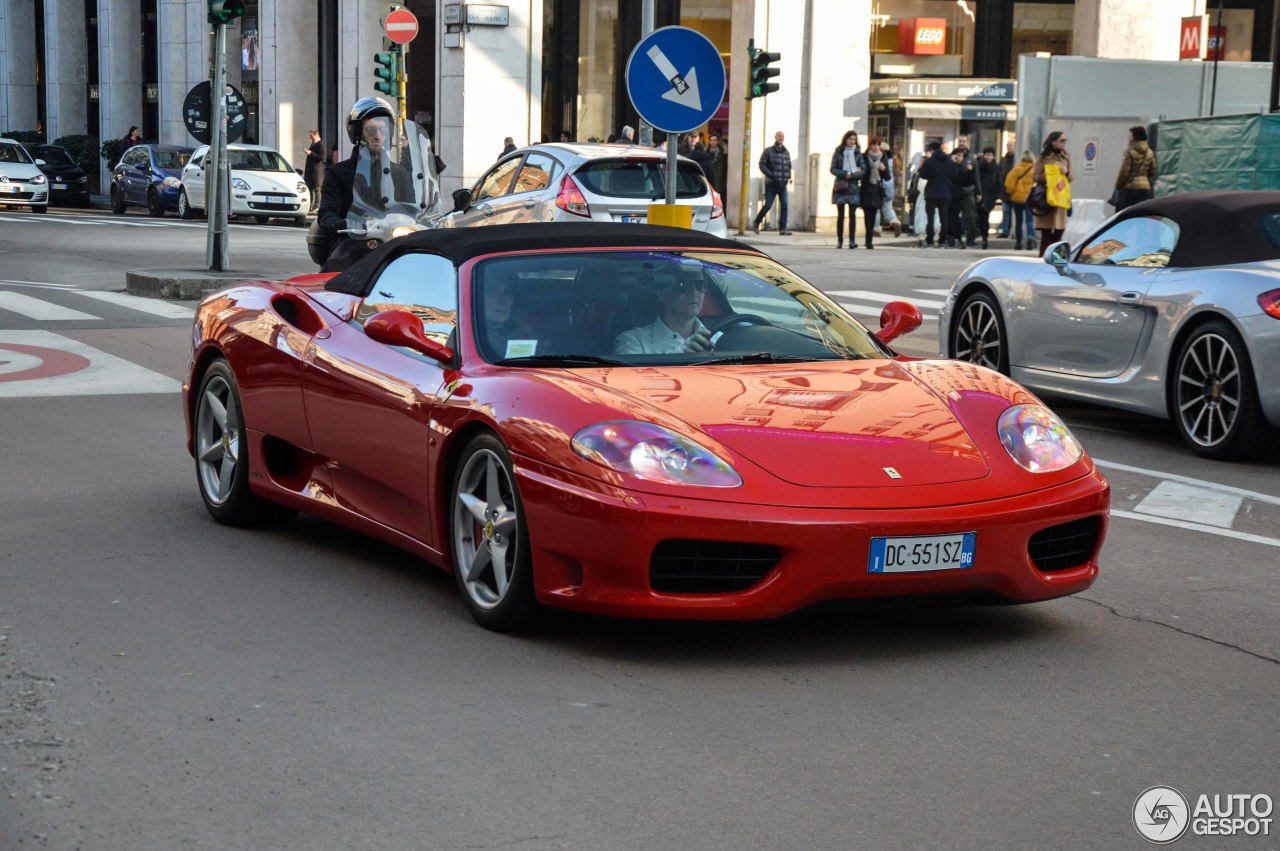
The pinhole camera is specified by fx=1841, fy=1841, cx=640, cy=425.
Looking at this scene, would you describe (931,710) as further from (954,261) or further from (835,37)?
(835,37)

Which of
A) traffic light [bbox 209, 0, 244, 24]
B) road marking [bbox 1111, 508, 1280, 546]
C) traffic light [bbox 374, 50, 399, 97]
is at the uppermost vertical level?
traffic light [bbox 209, 0, 244, 24]

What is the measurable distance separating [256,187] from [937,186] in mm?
13945

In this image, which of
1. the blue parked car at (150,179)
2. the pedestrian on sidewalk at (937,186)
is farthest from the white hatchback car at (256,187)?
the pedestrian on sidewalk at (937,186)

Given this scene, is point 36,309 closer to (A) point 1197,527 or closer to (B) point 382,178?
(B) point 382,178

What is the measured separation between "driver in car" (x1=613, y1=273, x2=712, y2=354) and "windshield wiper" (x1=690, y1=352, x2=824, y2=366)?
0.33 feet

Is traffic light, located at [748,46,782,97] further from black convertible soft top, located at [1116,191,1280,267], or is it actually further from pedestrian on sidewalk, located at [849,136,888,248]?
black convertible soft top, located at [1116,191,1280,267]

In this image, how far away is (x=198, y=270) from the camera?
63.1 feet

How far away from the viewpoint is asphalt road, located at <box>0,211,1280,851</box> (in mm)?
3910

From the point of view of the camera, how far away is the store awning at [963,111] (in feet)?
119

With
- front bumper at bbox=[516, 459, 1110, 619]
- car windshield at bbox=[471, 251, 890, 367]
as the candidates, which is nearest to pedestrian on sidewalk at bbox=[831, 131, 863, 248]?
car windshield at bbox=[471, 251, 890, 367]

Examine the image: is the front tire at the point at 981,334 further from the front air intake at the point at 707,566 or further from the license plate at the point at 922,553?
the front air intake at the point at 707,566

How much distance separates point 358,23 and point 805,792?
39.3 meters

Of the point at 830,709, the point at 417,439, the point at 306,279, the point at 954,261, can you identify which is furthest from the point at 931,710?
the point at 954,261

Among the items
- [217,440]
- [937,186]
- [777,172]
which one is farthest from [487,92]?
[217,440]
